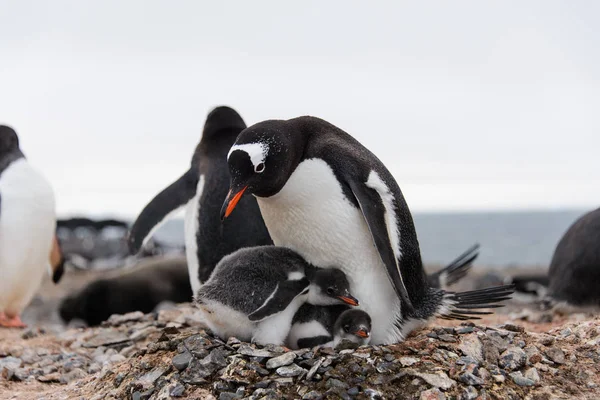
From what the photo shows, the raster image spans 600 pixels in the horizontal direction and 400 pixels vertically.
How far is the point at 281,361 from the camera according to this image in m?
3.78

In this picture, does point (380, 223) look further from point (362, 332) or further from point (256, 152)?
point (256, 152)

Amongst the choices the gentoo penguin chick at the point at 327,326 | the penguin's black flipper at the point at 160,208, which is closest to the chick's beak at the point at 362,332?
the gentoo penguin chick at the point at 327,326

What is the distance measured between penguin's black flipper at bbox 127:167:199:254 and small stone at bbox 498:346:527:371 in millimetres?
3198

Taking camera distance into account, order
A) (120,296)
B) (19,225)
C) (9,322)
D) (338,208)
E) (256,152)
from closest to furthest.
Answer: (256,152) < (338,208) < (19,225) < (9,322) < (120,296)

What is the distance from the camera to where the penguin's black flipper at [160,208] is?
20.6 feet

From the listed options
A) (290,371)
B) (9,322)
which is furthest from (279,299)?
(9,322)

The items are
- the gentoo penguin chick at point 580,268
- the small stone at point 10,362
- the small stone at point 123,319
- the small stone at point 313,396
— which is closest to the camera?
the small stone at point 313,396

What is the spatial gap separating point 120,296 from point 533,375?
24.6 feet

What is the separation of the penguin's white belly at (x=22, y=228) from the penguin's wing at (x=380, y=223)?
506cm

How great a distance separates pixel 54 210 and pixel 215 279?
4.77 meters

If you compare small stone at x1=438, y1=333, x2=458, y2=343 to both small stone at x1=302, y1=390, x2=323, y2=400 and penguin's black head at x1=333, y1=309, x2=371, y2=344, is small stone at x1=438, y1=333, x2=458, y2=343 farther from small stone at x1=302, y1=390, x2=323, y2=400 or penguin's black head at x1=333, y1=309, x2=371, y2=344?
small stone at x1=302, y1=390, x2=323, y2=400

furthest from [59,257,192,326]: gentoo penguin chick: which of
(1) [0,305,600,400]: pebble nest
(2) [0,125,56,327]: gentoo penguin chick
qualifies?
(1) [0,305,600,400]: pebble nest

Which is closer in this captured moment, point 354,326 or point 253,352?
point 253,352

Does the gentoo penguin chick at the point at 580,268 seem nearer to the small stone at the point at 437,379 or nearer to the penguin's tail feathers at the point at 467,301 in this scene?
the penguin's tail feathers at the point at 467,301
